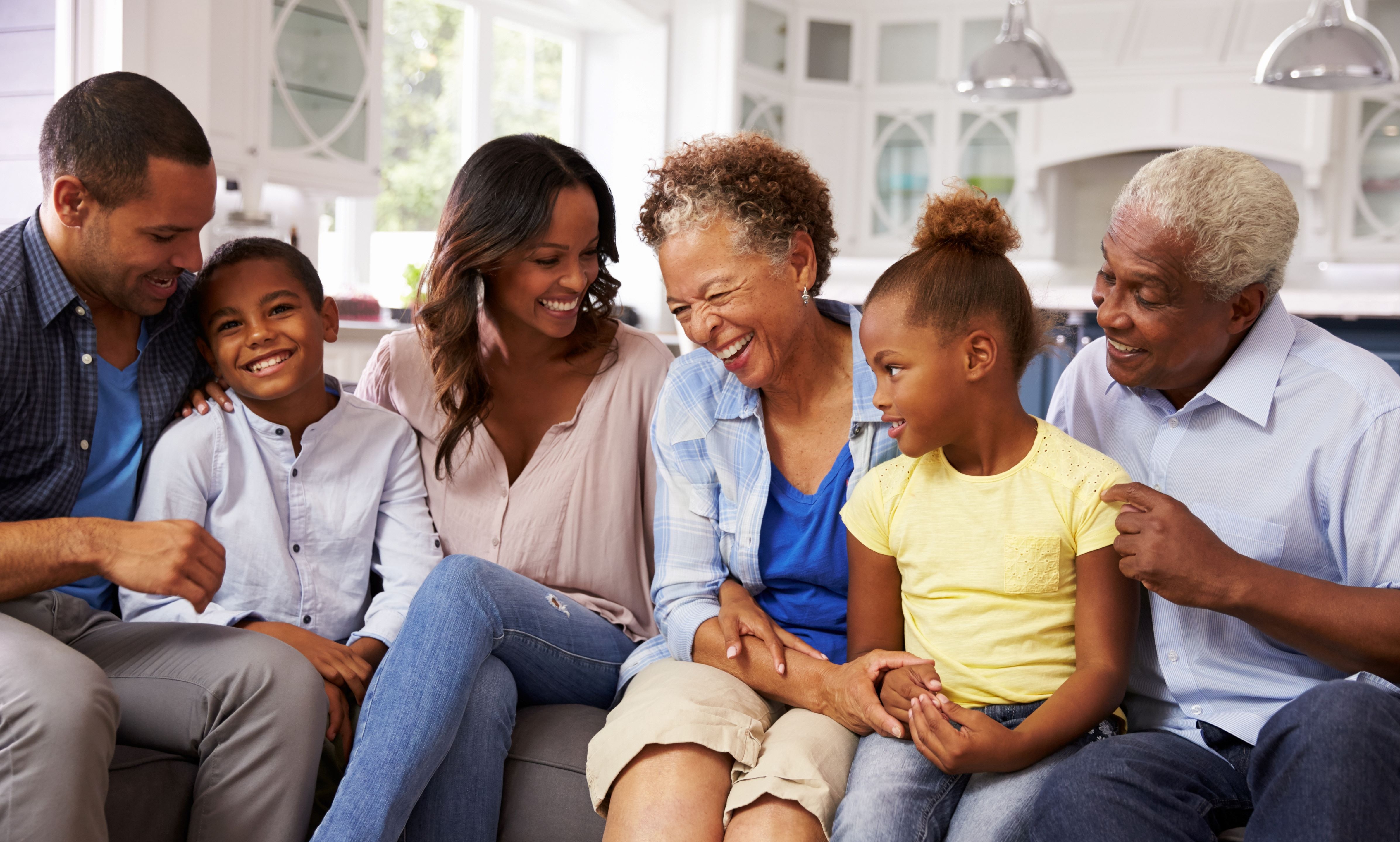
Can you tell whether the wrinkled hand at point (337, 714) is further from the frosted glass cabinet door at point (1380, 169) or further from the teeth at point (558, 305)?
the frosted glass cabinet door at point (1380, 169)

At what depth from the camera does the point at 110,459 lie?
5.62ft

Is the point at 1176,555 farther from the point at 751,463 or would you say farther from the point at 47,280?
the point at 47,280

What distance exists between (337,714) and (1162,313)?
1.19 m

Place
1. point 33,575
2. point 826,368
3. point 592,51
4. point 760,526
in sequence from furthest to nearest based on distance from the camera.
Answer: point 592,51 < point 826,368 < point 760,526 < point 33,575

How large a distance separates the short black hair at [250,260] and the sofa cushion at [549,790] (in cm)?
78

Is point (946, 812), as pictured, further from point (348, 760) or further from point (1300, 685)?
point (348, 760)

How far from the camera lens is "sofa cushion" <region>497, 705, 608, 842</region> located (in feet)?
5.04

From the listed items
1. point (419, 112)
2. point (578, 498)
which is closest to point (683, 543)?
point (578, 498)

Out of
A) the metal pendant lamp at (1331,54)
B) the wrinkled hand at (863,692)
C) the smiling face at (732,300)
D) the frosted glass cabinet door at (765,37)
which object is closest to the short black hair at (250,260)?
the smiling face at (732,300)

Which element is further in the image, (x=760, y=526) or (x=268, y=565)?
(x=268, y=565)

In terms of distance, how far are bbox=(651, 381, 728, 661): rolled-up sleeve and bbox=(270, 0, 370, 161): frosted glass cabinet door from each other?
2.49m

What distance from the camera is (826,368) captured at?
1.71 meters

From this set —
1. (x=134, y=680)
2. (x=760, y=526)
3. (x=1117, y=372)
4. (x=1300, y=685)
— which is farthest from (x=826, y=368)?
(x=134, y=680)

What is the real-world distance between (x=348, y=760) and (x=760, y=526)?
2.15 feet
